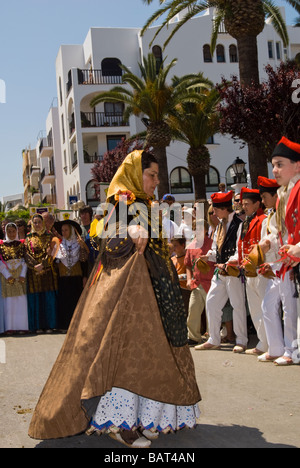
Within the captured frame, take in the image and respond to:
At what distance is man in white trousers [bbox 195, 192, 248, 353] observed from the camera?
8352 millimetres

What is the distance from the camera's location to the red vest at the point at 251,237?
7.87 m

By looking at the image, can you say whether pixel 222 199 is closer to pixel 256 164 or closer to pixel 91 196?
pixel 256 164

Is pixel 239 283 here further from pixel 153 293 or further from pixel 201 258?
pixel 153 293

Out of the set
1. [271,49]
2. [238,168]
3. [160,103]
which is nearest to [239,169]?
[238,168]

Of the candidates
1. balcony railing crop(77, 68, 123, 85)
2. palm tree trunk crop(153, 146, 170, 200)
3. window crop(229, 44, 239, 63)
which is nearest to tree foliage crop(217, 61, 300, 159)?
palm tree trunk crop(153, 146, 170, 200)

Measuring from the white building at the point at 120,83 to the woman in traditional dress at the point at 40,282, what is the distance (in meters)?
30.3

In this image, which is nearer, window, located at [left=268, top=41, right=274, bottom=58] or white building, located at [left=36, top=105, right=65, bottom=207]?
window, located at [left=268, top=41, right=274, bottom=58]

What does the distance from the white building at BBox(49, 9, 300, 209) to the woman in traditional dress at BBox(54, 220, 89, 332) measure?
3036cm

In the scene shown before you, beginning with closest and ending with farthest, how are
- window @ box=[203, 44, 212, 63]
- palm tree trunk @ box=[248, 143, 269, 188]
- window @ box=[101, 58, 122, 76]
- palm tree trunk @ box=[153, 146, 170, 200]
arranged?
A: palm tree trunk @ box=[248, 143, 269, 188] < palm tree trunk @ box=[153, 146, 170, 200] < window @ box=[101, 58, 122, 76] < window @ box=[203, 44, 212, 63]

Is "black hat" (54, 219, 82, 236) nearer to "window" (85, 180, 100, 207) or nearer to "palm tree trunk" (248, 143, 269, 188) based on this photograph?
"palm tree trunk" (248, 143, 269, 188)

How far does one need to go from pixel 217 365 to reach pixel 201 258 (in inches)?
69.8

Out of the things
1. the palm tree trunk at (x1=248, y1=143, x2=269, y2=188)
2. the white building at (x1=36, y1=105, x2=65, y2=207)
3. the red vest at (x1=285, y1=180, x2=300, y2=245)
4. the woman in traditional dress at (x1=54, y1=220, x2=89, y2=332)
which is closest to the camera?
the red vest at (x1=285, y1=180, x2=300, y2=245)

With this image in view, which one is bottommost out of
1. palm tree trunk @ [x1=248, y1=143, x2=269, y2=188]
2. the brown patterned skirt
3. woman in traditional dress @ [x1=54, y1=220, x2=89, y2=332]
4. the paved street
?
the paved street

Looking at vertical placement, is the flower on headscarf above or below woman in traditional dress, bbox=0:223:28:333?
above
